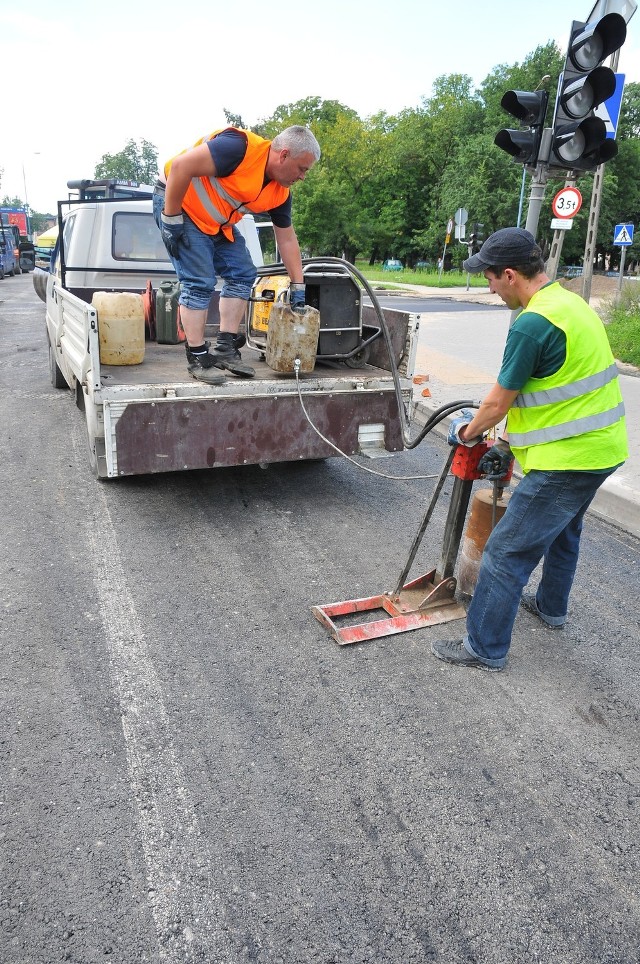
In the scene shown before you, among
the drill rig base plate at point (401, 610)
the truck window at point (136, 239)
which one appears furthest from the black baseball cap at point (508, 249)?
the truck window at point (136, 239)

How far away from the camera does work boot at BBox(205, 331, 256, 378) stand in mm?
4773

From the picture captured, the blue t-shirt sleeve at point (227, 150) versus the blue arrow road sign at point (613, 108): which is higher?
the blue arrow road sign at point (613, 108)

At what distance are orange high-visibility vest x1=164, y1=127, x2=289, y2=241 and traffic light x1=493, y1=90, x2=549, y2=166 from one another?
2.70 metres

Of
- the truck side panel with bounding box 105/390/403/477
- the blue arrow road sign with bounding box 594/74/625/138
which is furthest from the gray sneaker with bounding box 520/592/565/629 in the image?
the blue arrow road sign with bounding box 594/74/625/138

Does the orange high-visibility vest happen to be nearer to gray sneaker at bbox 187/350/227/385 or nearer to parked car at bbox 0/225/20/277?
gray sneaker at bbox 187/350/227/385

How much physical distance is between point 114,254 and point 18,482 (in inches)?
103

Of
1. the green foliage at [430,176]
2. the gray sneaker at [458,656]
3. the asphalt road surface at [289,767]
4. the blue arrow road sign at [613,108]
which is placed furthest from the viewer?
the green foliage at [430,176]

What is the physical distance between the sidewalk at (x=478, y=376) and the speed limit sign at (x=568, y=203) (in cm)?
238

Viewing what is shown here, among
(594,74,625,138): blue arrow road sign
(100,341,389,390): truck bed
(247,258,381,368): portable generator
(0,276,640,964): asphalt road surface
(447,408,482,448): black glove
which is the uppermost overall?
(594,74,625,138): blue arrow road sign

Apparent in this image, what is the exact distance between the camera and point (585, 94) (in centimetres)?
591

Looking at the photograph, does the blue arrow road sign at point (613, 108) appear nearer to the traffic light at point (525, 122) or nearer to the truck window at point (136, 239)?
the traffic light at point (525, 122)

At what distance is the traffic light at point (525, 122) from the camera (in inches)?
241

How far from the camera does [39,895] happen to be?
2021mm

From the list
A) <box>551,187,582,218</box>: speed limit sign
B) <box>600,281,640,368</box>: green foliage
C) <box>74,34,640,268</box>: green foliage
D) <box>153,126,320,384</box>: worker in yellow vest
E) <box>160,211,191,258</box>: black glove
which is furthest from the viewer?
<box>74,34,640,268</box>: green foliage
